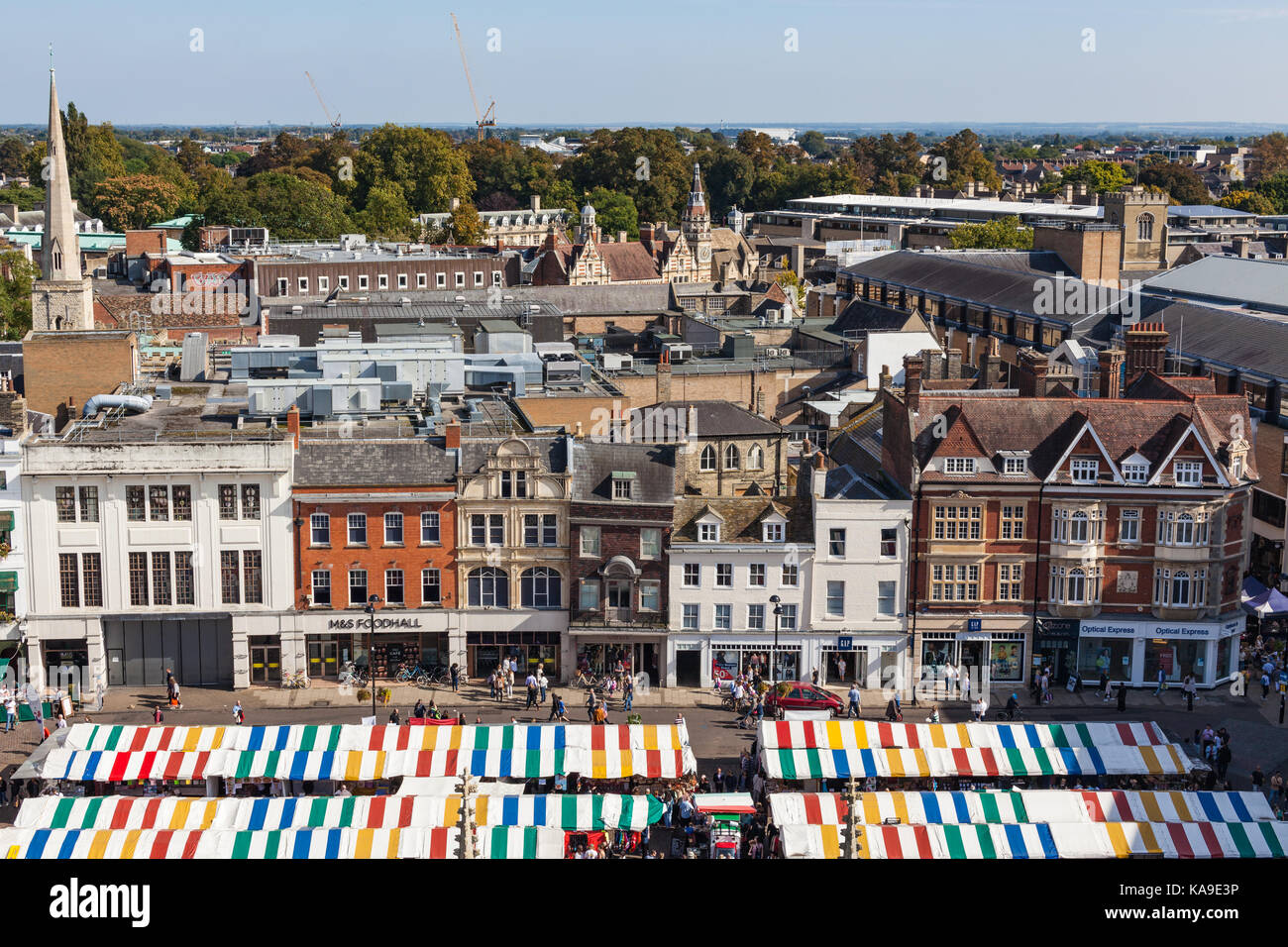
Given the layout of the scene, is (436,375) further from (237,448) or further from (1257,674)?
(1257,674)

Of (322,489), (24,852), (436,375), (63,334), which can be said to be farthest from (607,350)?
(24,852)

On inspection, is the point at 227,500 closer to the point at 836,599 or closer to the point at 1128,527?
the point at 836,599

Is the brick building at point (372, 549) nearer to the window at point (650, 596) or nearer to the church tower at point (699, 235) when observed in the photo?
the window at point (650, 596)

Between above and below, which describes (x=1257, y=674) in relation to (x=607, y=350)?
below

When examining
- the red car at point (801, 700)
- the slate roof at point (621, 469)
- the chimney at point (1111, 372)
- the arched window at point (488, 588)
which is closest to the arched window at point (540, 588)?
the arched window at point (488, 588)

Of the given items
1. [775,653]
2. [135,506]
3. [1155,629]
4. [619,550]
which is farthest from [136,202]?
[1155,629]

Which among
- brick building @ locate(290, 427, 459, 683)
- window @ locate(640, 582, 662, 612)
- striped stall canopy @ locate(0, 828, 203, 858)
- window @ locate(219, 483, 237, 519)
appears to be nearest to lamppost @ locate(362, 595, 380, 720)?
brick building @ locate(290, 427, 459, 683)
